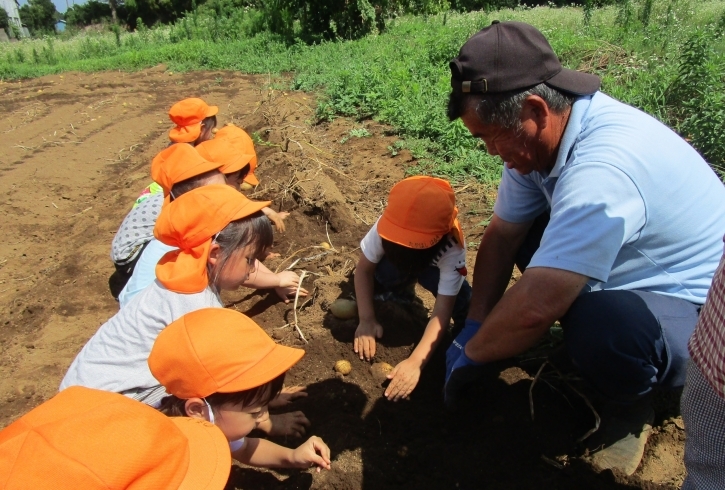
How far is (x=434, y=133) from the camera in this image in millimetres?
5316

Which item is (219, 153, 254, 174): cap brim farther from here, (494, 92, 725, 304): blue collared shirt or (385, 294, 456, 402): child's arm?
(494, 92, 725, 304): blue collared shirt

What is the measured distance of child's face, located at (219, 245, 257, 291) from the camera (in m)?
2.29

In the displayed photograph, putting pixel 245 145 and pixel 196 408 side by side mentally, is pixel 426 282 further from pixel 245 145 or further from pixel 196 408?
pixel 245 145

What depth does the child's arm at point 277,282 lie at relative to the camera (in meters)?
3.20

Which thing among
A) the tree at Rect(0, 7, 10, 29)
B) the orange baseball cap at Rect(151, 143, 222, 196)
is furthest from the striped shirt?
the tree at Rect(0, 7, 10, 29)

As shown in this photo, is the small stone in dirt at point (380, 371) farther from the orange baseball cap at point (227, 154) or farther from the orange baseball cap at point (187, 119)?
the orange baseball cap at point (187, 119)

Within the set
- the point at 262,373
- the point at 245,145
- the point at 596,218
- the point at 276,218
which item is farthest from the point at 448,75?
the point at 262,373

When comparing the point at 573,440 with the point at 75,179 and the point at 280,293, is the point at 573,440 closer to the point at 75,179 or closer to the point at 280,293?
the point at 280,293

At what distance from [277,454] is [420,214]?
3.59 ft

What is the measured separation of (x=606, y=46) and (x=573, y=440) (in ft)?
19.2

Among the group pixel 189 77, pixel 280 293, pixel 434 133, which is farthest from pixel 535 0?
pixel 280 293

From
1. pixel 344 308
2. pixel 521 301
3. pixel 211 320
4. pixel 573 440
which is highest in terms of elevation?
pixel 211 320

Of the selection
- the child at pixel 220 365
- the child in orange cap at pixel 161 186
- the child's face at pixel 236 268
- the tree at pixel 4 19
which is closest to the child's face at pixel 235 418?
the child at pixel 220 365

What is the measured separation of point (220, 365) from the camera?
1.60 metres
